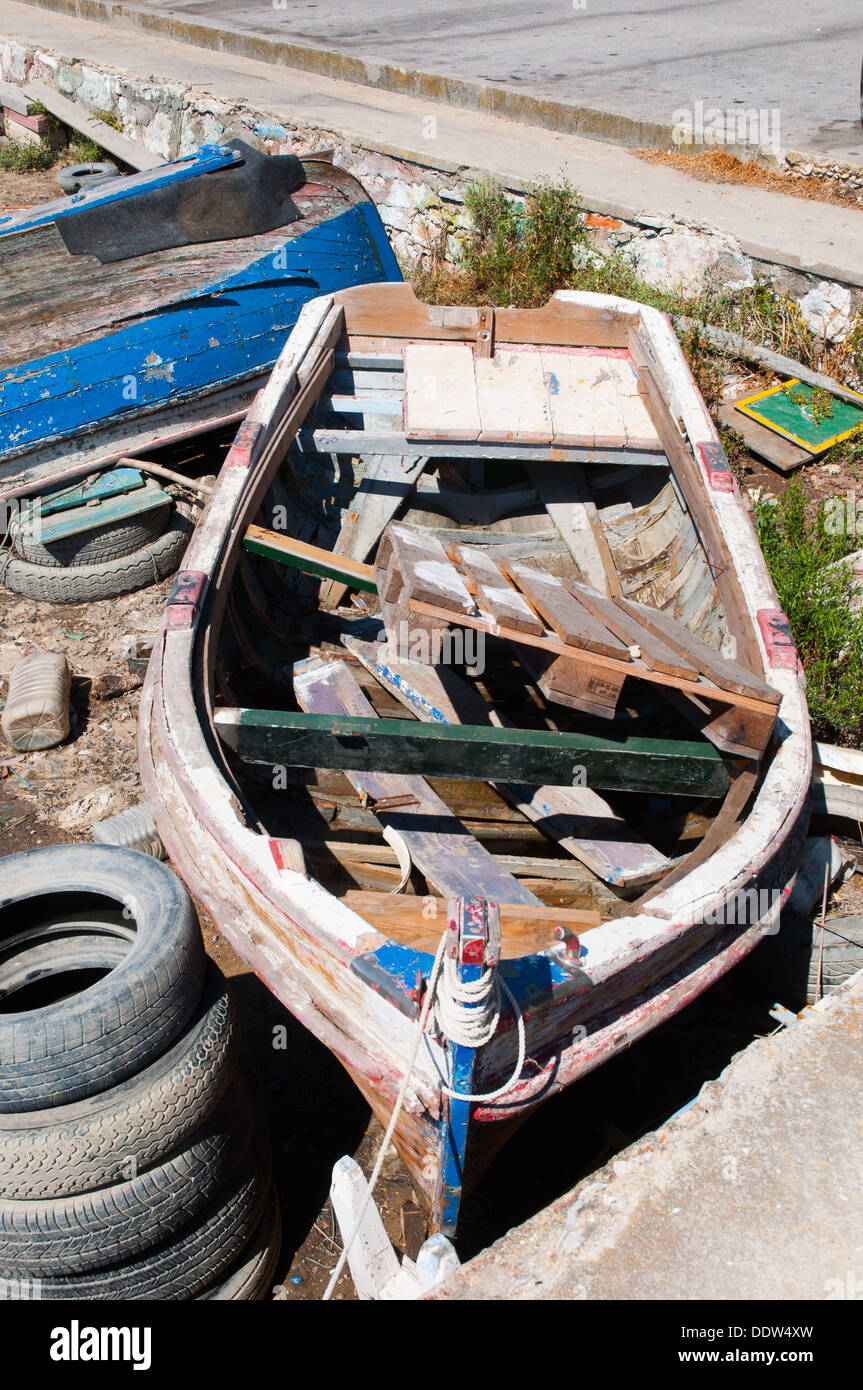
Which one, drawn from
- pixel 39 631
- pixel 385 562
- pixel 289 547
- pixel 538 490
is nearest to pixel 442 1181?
pixel 385 562

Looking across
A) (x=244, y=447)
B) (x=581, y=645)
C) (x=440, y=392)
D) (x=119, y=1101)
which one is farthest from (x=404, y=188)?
(x=119, y=1101)

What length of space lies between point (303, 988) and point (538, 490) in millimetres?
3436

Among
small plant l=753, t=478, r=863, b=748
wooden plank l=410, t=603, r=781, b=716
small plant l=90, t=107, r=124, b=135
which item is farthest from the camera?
small plant l=90, t=107, r=124, b=135

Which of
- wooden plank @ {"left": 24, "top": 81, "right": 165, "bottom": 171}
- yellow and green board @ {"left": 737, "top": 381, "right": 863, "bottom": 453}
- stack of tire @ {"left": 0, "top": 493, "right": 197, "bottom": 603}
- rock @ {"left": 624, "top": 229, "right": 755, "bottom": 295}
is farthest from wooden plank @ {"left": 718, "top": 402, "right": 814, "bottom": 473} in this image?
wooden plank @ {"left": 24, "top": 81, "right": 165, "bottom": 171}

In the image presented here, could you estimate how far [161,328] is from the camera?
20.0 feet

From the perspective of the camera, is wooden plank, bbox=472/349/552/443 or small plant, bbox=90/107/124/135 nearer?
wooden plank, bbox=472/349/552/443

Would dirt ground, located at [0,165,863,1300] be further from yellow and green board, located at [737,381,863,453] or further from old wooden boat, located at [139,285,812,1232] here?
yellow and green board, located at [737,381,863,453]

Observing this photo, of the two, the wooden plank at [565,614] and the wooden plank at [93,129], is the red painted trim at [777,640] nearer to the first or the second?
the wooden plank at [565,614]

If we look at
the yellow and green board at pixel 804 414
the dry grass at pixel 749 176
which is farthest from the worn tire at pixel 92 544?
the dry grass at pixel 749 176

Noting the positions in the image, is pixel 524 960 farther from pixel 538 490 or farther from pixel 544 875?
pixel 538 490

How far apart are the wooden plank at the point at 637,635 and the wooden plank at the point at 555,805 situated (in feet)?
2.02

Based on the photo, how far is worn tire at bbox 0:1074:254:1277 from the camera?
94.0 inches

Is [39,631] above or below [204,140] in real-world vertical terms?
below

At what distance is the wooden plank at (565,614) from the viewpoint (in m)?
2.87
